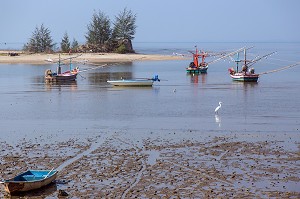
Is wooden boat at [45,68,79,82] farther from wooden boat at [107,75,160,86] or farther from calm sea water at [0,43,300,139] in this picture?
wooden boat at [107,75,160,86]

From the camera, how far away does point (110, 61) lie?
103 metres

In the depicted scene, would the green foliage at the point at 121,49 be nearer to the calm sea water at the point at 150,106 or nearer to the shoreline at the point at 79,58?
the shoreline at the point at 79,58

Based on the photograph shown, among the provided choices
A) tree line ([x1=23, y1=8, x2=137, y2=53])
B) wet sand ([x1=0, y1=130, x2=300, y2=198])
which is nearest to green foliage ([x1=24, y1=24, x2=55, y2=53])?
tree line ([x1=23, y1=8, x2=137, y2=53])

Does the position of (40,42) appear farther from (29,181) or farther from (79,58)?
(29,181)

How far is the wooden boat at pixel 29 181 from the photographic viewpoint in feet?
61.6

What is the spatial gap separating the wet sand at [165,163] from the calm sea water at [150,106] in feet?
9.68

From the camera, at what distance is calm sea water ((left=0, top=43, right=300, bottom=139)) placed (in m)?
32.9

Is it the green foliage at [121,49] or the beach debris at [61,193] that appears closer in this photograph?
the beach debris at [61,193]

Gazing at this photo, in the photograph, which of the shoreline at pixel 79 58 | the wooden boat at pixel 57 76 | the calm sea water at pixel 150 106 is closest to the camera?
the calm sea water at pixel 150 106

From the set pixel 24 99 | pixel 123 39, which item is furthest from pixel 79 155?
pixel 123 39

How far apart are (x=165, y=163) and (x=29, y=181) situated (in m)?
5.99

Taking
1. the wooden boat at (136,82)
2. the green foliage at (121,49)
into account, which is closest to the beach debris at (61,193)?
the wooden boat at (136,82)

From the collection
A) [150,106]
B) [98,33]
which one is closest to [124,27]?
[98,33]

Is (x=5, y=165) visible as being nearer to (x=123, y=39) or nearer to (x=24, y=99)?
(x=24, y=99)
